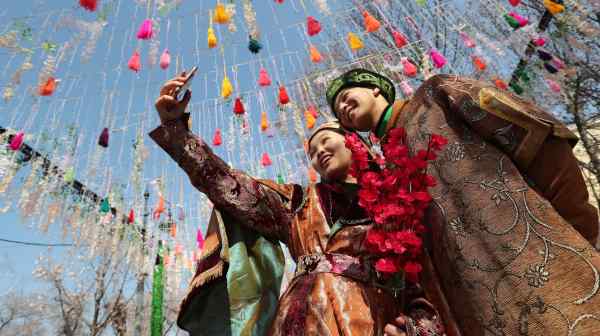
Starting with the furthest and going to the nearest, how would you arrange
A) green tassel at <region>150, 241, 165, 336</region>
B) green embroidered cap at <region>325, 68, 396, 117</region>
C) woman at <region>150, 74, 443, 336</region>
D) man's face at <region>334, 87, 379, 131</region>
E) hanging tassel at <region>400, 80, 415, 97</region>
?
green tassel at <region>150, 241, 165, 336</region> < hanging tassel at <region>400, 80, 415, 97</region> < green embroidered cap at <region>325, 68, 396, 117</region> < man's face at <region>334, 87, 379, 131</region> < woman at <region>150, 74, 443, 336</region>

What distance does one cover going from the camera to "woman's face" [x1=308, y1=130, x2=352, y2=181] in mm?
2035

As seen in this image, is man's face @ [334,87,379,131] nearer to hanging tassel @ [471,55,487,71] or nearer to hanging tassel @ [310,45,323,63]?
hanging tassel @ [310,45,323,63]

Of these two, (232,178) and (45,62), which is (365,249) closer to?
(232,178)

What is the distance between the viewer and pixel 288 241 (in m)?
2.19

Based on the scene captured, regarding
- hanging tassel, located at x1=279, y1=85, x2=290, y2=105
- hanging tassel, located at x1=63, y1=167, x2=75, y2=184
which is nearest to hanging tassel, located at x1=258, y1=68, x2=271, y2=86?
hanging tassel, located at x1=279, y1=85, x2=290, y2=105

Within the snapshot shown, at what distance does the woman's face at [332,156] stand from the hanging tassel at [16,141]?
20.6 feet

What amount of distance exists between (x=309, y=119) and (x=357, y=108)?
501 cm

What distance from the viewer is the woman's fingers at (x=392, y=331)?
1.45 metres

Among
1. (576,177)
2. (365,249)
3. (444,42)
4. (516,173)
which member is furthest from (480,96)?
(444,42)

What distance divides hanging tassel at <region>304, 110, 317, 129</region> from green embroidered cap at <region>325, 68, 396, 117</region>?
4623 millimetres

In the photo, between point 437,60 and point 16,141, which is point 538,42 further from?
point 16,141

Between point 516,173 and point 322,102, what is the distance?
7012 mm

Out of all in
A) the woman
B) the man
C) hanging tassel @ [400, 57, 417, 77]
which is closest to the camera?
the man

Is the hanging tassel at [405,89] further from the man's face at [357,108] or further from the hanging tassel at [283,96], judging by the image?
the man's face at [357,108]
